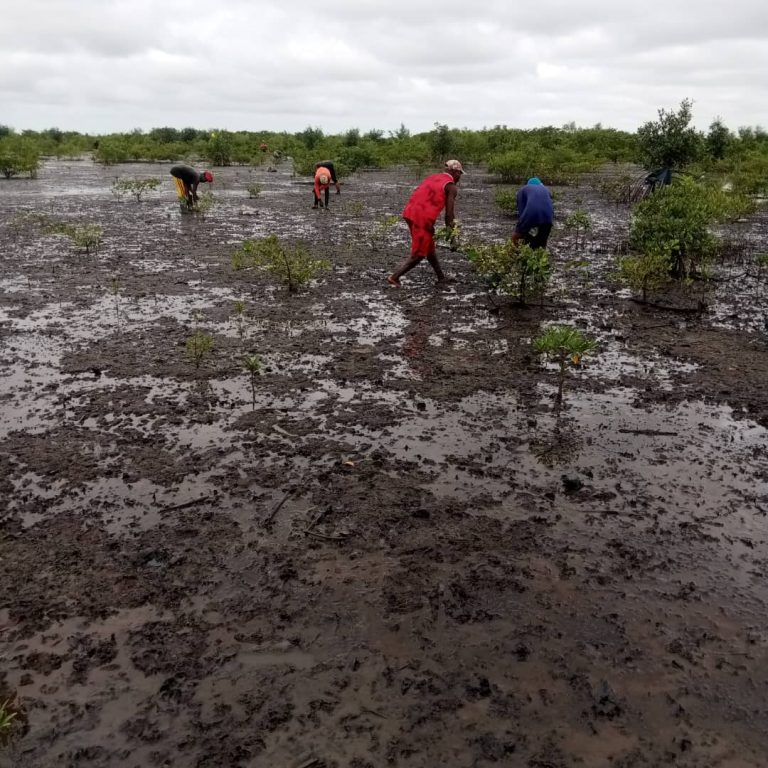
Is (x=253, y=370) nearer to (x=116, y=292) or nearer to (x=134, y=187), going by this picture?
(x=116, y=292)

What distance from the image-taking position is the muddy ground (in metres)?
2.32

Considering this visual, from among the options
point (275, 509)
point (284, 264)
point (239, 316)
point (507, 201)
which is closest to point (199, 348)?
point (239, 316)

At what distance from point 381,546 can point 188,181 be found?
14619 millimetres

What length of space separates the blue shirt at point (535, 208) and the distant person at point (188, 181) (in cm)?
986

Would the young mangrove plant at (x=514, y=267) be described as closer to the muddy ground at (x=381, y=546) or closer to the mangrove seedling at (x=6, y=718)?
the muddy ground at (x=381, y=546)

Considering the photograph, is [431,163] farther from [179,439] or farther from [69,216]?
[179,439]

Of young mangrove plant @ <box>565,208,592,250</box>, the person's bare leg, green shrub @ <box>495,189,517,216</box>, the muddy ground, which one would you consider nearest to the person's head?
the person's bare leg

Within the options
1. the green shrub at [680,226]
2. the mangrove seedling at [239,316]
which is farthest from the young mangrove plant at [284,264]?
the green shrub at [680,226]

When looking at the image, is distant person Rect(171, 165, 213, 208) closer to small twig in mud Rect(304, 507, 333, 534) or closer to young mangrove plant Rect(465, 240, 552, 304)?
young mangrove plant Rect(465, 240, 552, 304)

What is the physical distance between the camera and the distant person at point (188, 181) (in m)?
15.5

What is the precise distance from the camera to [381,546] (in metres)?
3.32

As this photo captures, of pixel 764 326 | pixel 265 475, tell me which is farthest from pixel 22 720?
pixel 764 326

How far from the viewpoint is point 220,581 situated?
120 inches

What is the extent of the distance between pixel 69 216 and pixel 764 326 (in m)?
14.4
